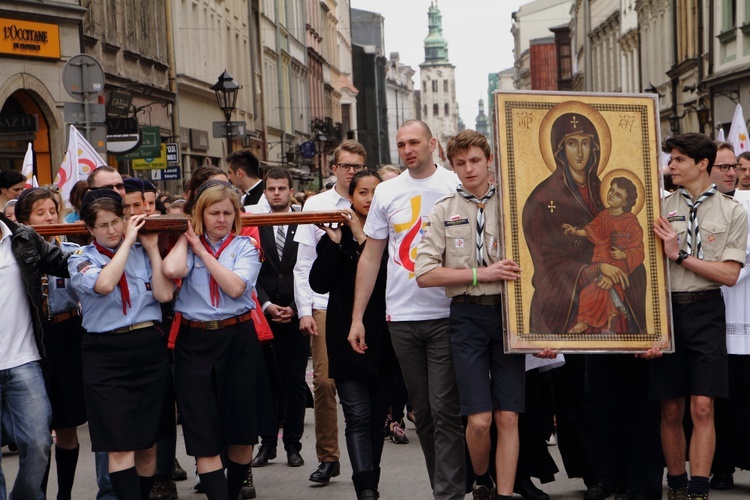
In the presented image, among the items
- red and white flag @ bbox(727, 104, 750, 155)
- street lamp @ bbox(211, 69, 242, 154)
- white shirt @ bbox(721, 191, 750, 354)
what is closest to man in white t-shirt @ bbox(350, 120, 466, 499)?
white shirt @ bbox(721, 191, 750, 354)

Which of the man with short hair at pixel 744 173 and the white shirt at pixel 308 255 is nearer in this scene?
the white shirt at pixel 308 255

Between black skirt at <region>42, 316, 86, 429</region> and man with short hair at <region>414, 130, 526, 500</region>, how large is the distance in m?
1.99

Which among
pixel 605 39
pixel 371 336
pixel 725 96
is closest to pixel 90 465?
pixel 371 336

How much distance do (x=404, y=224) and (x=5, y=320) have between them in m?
2.19

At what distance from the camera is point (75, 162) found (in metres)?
12.8

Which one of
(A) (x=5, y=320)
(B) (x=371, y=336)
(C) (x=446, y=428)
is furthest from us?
(B) (x=371, y=336)

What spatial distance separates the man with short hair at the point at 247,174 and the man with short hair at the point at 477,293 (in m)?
4.10

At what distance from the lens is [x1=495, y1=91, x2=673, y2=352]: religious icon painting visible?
6953 millimetres

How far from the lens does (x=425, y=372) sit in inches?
292

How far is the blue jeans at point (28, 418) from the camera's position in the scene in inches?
267

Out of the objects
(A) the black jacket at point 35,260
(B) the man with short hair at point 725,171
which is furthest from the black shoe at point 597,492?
(A) the black jacket at point 35,260

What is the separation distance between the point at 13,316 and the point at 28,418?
1.71ft

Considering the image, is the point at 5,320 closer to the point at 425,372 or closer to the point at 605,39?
the point at 425,372

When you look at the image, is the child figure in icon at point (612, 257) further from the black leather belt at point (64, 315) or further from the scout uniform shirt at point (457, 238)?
the black leather belt at point (64, 315)
